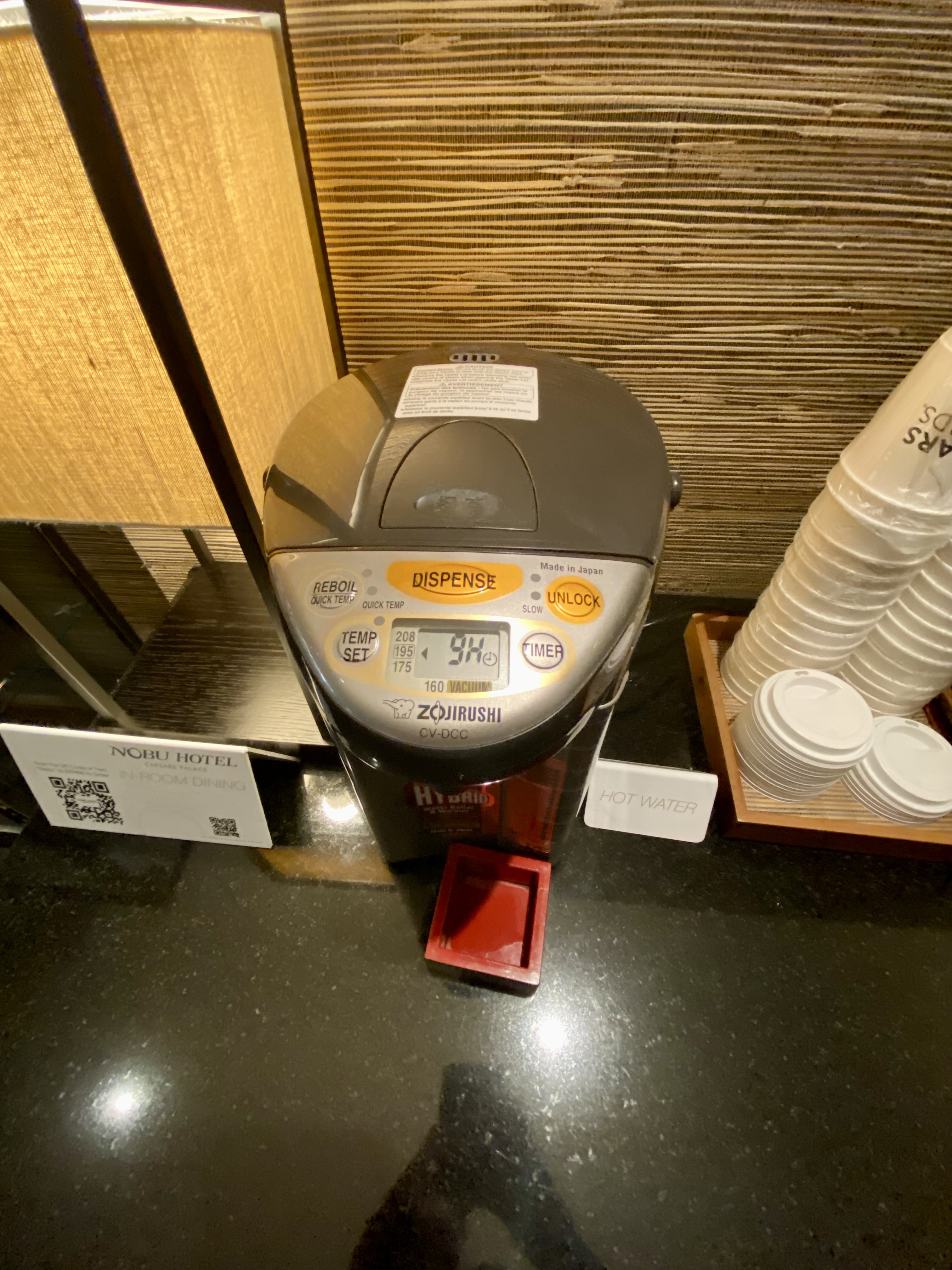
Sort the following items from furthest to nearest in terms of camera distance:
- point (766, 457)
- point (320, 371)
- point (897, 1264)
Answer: point (766, 457) → point (320, 371) → point (897, 1264)

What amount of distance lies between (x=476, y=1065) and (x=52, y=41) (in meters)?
0.86

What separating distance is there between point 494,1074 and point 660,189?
93 cm

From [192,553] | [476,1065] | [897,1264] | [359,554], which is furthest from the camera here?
[192,553]

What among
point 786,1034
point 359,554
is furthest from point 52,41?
point 786,1034

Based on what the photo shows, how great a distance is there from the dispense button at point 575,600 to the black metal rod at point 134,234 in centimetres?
18

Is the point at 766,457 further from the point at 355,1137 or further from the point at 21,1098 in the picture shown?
the point at 21,1098

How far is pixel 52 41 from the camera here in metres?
0.34

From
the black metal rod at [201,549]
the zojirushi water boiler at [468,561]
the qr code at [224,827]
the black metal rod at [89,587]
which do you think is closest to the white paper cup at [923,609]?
the zojirushi water boiler at [468,561]

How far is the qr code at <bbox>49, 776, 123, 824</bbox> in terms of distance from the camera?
2.50ft

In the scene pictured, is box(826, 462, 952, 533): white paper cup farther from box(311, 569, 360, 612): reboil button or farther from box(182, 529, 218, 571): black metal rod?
box(182, 529, 218, 571): black metal rod

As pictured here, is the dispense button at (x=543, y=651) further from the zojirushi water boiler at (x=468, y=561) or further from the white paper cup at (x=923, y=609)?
the white paper cup at (x=923, y=609)

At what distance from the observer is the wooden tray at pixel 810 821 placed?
75 centimetres

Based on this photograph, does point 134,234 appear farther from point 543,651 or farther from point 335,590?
point 543,651

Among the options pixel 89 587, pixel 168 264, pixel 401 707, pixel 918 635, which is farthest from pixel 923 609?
pixel 89 587
